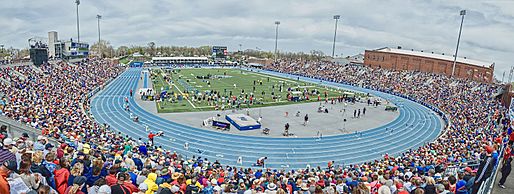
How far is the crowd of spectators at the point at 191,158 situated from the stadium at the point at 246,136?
0.05 meters

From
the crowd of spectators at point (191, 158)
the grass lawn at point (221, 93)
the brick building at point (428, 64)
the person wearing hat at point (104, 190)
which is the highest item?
the brick building at point (428, 64)

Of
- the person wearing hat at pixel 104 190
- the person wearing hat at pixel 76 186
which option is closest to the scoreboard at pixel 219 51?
the person wearing hat at pixel 76 186

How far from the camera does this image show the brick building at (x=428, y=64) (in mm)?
55281

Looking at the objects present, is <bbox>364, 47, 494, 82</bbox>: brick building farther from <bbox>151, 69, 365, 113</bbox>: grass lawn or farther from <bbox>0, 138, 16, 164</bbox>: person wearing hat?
<bbox>0, 138, 16, 164</bbox>: person wearing hat

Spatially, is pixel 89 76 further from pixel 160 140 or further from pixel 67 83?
pixel 160 140

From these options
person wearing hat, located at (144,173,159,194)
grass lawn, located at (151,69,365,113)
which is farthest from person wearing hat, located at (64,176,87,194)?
grass lawn, located at (151,69,365,113)

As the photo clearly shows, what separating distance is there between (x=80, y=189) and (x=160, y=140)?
19572 millimetres

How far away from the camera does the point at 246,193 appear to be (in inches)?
283

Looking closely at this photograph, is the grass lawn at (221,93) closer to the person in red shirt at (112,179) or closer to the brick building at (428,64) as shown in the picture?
the brick building at (428,64)

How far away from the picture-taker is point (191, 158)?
2117cm

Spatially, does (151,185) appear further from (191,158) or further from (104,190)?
(191,158)

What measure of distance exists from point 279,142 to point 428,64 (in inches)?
1937

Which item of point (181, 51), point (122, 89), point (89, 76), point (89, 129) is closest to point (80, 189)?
point (89, 129)

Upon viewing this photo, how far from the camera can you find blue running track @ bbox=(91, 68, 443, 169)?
71.8ft
